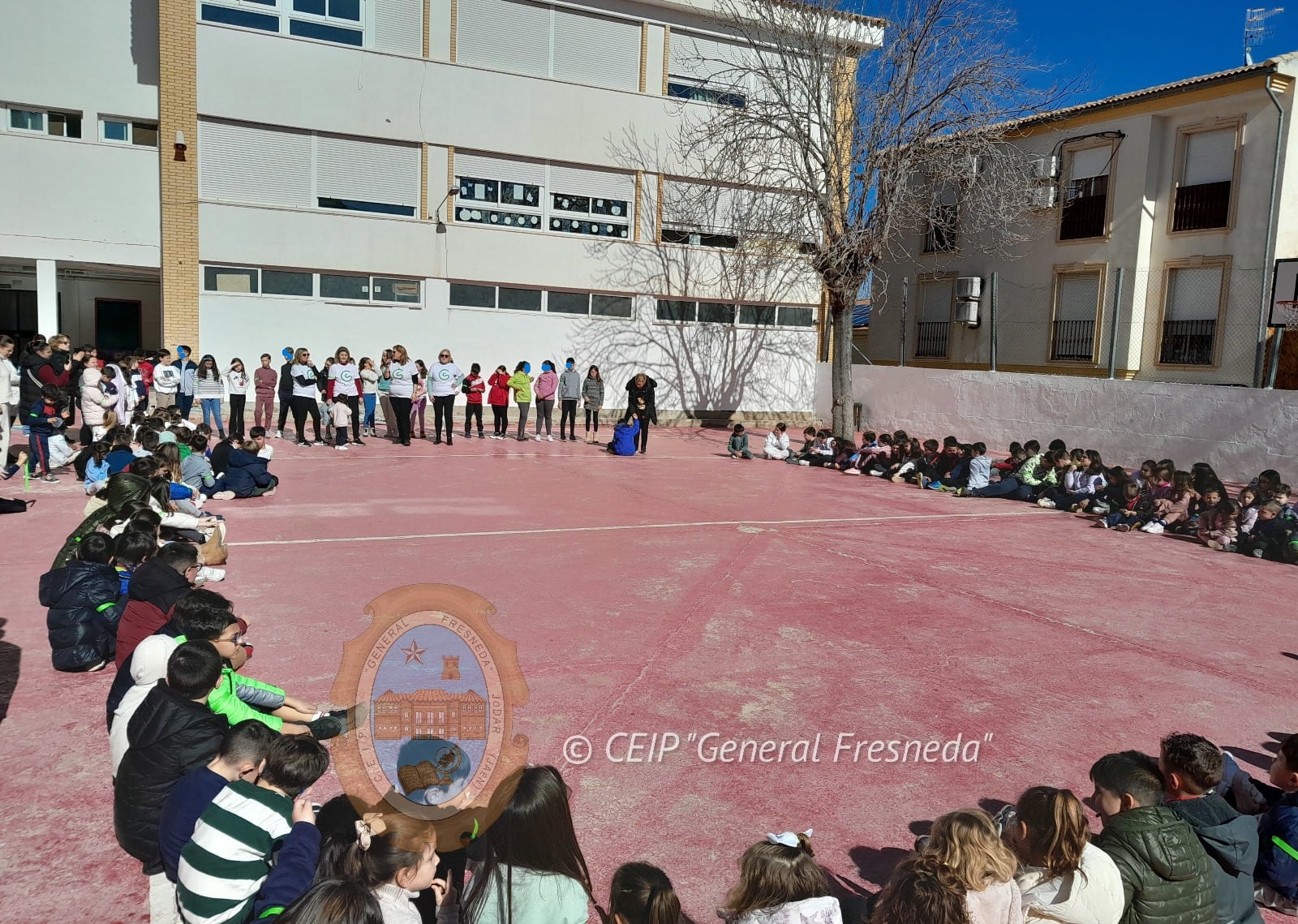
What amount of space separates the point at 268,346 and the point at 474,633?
16.6 m

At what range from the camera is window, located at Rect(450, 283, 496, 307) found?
22.1m

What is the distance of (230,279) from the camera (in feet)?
66.4

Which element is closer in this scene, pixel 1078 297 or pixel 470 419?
pixel 470 419

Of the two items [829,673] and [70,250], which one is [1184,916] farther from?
[70,250]

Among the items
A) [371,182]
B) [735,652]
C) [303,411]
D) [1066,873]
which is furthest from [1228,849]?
[371,182]

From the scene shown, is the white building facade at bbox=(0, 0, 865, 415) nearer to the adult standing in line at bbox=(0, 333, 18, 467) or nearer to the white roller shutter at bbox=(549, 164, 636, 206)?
the white roller shutter at bbox=(549, 164, 636, 206)

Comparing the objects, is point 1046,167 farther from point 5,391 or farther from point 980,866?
point 980,866

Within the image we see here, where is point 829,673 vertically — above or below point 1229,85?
below

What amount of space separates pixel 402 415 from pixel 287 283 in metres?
5.53

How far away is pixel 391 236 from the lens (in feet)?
70.0

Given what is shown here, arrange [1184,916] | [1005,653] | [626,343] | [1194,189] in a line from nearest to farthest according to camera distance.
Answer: [1184,916]
[1005,653]
[1194,189]
[626,343]

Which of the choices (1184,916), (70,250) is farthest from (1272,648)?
(70,250)

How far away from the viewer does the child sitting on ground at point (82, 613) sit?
221 inches

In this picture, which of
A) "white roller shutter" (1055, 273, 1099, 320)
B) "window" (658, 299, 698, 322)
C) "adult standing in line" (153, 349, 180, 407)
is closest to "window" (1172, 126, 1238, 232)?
"white roller shutter" (1055, 273, 1099, 320)
